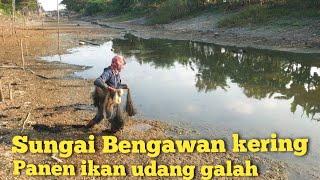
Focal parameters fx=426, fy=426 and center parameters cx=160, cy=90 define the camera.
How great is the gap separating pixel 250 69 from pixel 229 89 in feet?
17.9

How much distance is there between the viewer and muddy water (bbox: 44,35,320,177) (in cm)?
1352

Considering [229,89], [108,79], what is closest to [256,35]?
[229,89]

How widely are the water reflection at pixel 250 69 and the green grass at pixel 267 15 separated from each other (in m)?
7.14

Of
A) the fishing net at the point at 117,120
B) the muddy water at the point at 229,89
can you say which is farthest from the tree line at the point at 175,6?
the fishing net at the point at 117,120

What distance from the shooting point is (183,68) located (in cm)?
2564

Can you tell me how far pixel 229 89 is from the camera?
1917 centimetres

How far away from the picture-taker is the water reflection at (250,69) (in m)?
18.1

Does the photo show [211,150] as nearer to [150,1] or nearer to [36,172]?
[36,172]

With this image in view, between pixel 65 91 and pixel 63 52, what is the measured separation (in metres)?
15.9

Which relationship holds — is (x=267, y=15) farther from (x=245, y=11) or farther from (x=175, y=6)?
(x=175, y=6)

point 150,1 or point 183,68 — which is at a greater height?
point 150,1

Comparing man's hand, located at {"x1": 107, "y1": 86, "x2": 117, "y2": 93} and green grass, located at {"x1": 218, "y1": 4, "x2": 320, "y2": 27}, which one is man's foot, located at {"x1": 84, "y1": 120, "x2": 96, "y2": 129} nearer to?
man's hand, located at {"x1": 107, "y1": 86, "x2": 117, "y2": 93}

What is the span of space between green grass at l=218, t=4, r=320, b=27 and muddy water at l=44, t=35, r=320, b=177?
347 inches

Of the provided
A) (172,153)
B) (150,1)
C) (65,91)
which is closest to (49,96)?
(65,91)
